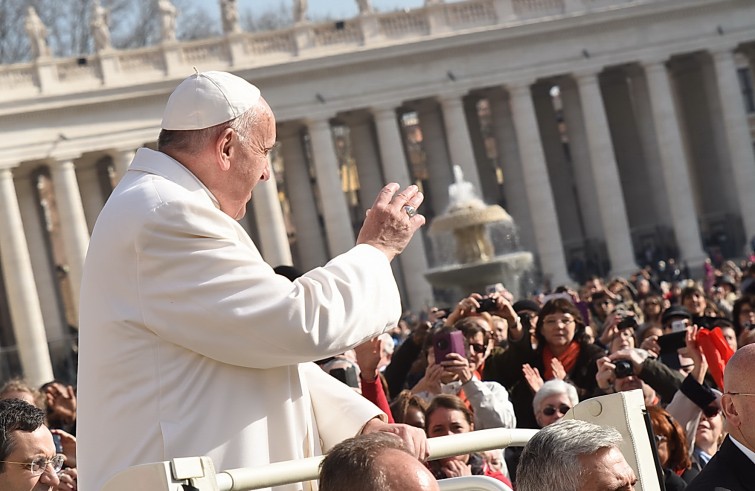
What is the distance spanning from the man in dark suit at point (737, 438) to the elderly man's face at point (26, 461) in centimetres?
353

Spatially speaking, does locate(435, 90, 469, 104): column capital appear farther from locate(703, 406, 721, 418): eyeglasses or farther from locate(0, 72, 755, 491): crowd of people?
locate(0, 72, 755, 491): crowd of people

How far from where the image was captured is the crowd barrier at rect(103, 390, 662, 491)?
4.74 m

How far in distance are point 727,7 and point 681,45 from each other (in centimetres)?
290

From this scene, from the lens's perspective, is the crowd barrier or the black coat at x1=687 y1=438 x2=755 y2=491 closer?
the crowd barrier

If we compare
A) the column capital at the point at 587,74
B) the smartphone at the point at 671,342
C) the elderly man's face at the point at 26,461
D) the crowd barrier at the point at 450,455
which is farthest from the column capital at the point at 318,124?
the crowd barrier at the point at 450,455

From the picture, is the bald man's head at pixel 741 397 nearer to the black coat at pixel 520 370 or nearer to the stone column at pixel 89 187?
the black coat at pixel 520 370

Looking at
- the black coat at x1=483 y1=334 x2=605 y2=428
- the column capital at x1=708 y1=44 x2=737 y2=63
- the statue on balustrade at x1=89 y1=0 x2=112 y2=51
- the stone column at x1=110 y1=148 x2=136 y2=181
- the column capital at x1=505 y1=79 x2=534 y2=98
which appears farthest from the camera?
the column capital at x1=708 y1=44 x2=737 y2=63

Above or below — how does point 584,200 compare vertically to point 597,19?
below

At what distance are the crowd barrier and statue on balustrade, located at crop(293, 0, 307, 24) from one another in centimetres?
6838

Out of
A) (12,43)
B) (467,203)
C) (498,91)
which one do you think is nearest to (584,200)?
(498,91)

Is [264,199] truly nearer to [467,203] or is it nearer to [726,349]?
[467,203]

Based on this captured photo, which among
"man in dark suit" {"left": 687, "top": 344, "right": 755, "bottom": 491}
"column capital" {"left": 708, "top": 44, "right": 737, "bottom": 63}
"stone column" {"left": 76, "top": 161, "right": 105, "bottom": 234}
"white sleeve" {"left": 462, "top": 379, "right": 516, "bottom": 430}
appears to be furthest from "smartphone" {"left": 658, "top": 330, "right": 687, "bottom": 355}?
"stone column" {"left": 76, "top": 161, "right": 105, "bottom": 234}

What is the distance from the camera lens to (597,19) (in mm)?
73312

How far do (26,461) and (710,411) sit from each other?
20.0ft
